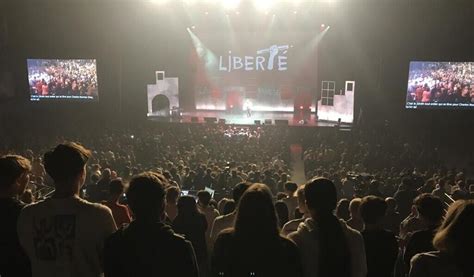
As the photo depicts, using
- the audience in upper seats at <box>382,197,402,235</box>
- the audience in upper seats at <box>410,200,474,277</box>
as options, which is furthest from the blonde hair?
the audience in upper seats at <box>382,197,402,235</box>

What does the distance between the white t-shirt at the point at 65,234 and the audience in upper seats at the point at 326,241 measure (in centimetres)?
105

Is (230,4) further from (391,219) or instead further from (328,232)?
(328,232)

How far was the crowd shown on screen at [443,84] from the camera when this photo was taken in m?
19.8

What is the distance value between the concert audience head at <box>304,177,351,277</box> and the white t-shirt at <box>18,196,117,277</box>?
3.70ft

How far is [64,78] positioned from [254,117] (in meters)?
9.83

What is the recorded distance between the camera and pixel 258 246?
7.17ft

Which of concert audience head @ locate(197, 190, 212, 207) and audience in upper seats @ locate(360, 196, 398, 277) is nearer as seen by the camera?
audience in upper seats @ locate(360, 196, 398, 277)

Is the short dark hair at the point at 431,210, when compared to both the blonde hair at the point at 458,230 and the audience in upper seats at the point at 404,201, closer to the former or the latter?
the blonde hair at the point at 458,230

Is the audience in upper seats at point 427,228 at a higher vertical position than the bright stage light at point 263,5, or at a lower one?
lower

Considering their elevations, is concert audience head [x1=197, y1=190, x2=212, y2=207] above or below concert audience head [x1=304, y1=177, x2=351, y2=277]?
below

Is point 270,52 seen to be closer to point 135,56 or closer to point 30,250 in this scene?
point 135,56

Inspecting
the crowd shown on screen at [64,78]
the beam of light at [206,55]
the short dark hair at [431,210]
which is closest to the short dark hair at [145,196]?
the short dark hair at [431,210]

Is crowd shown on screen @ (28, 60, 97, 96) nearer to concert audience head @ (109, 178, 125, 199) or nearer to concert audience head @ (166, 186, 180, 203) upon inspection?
concert audience head @ (166, 186, 180, 203)

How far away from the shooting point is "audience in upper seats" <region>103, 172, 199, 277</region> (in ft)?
7.11
